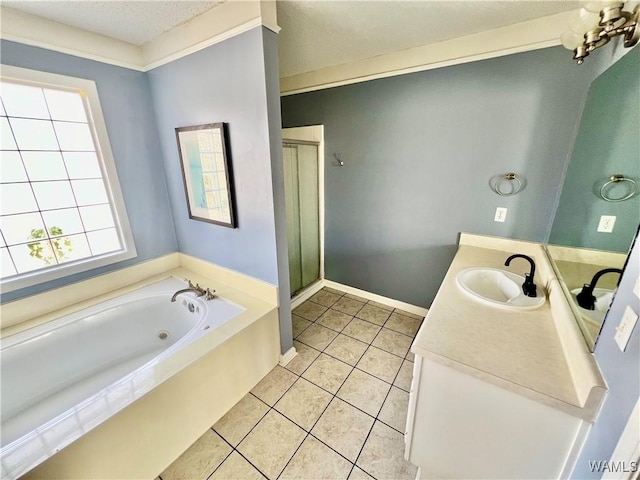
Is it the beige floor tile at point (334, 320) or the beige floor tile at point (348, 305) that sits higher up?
the beige floor tile at point (348, 305)

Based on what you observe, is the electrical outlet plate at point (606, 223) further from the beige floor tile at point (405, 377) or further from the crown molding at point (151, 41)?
the crown molding at point (151, 41)

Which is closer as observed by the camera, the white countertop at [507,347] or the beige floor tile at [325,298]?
the white countertop at [507,347]

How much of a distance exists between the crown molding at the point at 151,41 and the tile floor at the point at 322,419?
228 centimetres

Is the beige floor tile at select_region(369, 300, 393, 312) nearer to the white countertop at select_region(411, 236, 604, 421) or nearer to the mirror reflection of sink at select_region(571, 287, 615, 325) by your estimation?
the white countertop at select_region(411, 236, 604, 421)

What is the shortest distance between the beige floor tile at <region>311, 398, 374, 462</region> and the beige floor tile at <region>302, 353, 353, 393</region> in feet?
0.47

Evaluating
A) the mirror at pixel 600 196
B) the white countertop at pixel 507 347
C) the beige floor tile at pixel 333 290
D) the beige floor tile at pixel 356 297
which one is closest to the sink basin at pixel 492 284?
the white countertop at pixel 507 347

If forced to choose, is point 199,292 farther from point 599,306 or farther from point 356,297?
point 599,306

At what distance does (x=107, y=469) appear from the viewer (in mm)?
1087

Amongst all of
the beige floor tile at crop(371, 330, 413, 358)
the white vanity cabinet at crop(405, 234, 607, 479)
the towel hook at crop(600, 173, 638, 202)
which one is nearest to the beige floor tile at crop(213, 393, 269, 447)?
the white vanity cabinet at crop(405, 234, 607, 479)

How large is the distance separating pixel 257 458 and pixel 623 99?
8.28 feet

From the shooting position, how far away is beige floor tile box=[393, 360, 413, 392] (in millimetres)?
1795

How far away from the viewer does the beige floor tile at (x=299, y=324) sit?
7.79ft

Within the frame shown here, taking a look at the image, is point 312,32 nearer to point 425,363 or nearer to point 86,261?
point 425,363

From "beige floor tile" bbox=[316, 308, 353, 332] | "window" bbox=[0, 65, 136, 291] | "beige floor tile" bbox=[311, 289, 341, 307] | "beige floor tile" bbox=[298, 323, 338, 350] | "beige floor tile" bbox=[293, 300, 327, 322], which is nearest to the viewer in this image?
"window" bbox=[0, 65, 136, 291]
